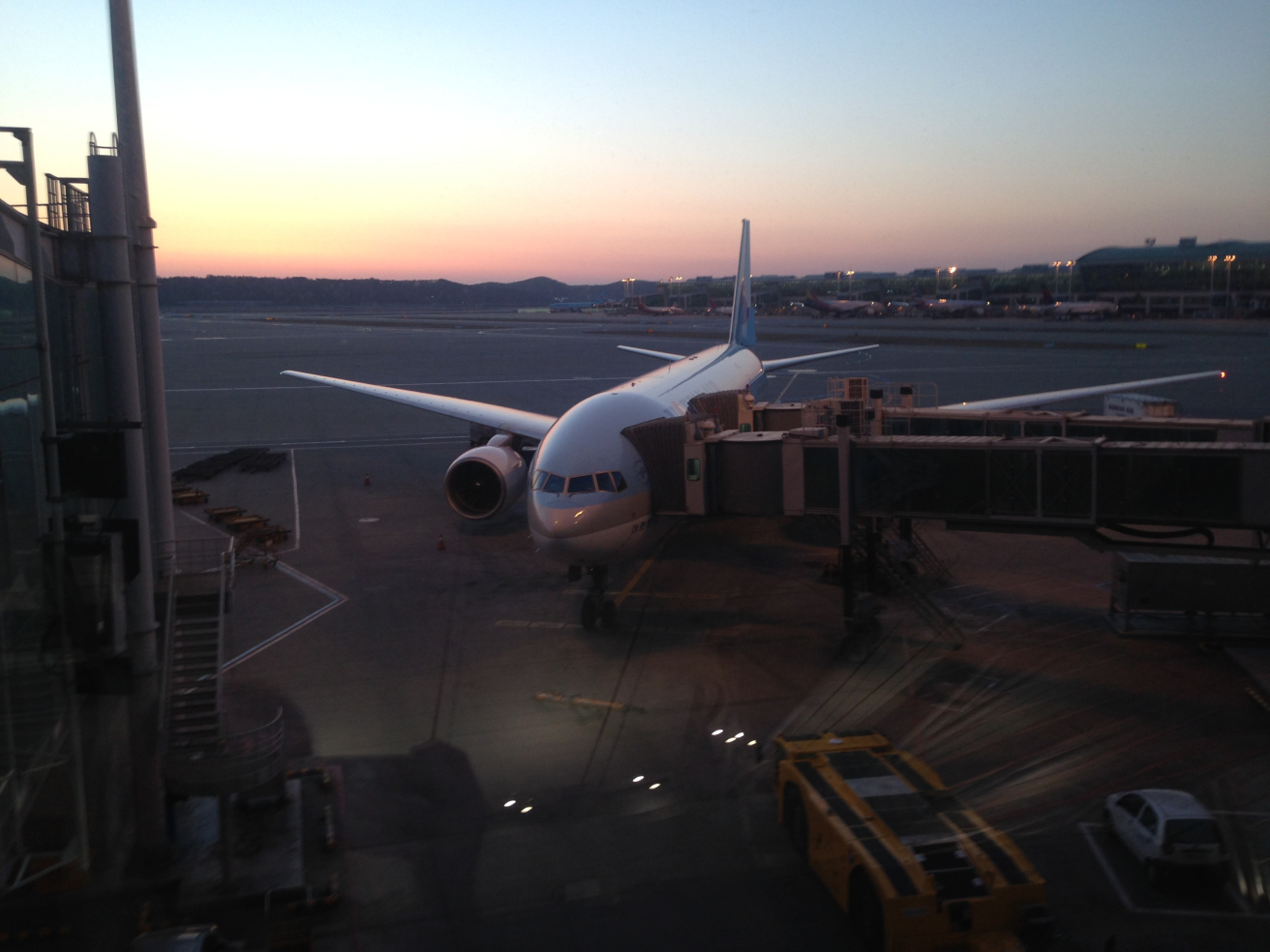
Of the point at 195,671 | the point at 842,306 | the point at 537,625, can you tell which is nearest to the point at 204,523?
the point at 537,625

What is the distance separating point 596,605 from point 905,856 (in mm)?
10111

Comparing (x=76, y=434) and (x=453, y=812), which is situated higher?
(x=76, y=434)

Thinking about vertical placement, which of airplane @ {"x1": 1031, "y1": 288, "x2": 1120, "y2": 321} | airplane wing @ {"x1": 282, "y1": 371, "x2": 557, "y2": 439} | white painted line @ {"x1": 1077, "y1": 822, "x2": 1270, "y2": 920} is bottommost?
white painted line @ {"x1": 1077, "y1": 822, "x2": 1270, "y2": 920}

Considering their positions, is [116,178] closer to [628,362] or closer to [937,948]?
[937,948]

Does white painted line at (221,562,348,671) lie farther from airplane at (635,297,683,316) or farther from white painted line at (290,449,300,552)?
airplane at (635,297,683,316)

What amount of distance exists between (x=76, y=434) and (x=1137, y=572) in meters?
16.8

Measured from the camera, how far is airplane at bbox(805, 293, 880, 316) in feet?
491

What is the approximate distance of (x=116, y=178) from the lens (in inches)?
513

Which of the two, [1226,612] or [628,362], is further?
[628,362]

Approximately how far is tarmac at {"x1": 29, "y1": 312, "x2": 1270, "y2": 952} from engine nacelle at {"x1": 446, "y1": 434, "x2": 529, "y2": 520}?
1107 mm

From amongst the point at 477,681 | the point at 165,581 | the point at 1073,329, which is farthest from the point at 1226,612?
the point at 1073,329

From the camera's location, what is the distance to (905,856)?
959 cm

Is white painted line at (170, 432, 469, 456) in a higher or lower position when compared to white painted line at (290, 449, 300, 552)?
higher

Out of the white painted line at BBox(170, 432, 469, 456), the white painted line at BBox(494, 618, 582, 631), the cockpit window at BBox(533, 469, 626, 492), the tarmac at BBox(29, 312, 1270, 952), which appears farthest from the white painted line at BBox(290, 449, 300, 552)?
the cockpit window at BBox(533, 469, 626, 492)
